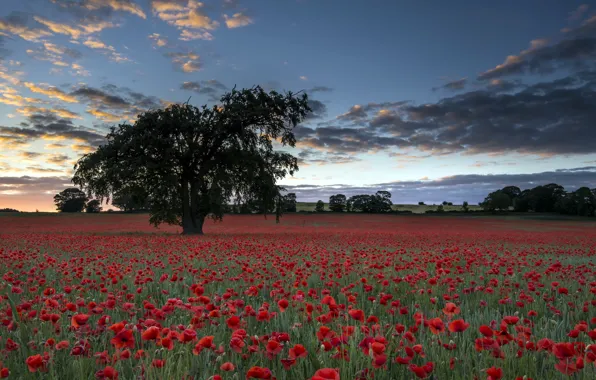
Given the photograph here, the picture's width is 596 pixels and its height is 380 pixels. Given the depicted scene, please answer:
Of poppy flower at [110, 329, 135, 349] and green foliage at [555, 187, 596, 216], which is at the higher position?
green foliage at [555, 187, 596, 216]

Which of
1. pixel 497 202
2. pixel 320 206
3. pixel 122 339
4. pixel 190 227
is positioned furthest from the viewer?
pixel 320 206

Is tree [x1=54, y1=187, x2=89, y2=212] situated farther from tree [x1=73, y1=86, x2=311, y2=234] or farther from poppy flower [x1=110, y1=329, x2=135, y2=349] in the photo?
poppy flower [x1=110, y1=329, x2=135, y2=349]

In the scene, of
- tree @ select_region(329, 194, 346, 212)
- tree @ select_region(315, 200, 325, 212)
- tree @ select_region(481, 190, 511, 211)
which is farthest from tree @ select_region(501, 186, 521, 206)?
tree @ select_region(315, 200, 325, 212)

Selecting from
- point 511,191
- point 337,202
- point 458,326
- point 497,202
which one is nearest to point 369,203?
point 337,202

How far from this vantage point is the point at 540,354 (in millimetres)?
3008

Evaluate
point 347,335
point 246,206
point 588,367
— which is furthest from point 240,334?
point 246,206

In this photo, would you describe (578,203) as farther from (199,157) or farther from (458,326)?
(458,326)

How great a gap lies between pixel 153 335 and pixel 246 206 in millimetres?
24450

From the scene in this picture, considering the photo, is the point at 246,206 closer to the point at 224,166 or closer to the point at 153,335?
the point at 224,166

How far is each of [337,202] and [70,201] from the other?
59.1m

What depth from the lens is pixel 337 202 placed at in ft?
315

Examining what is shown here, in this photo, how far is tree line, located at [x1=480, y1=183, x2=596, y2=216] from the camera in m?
70.9

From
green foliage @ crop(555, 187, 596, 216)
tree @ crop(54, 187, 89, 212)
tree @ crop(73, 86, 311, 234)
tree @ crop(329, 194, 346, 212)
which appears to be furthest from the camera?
tree @ crop(329, 194, 346, 212)

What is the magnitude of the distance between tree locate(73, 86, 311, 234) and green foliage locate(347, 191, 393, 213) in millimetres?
57976
